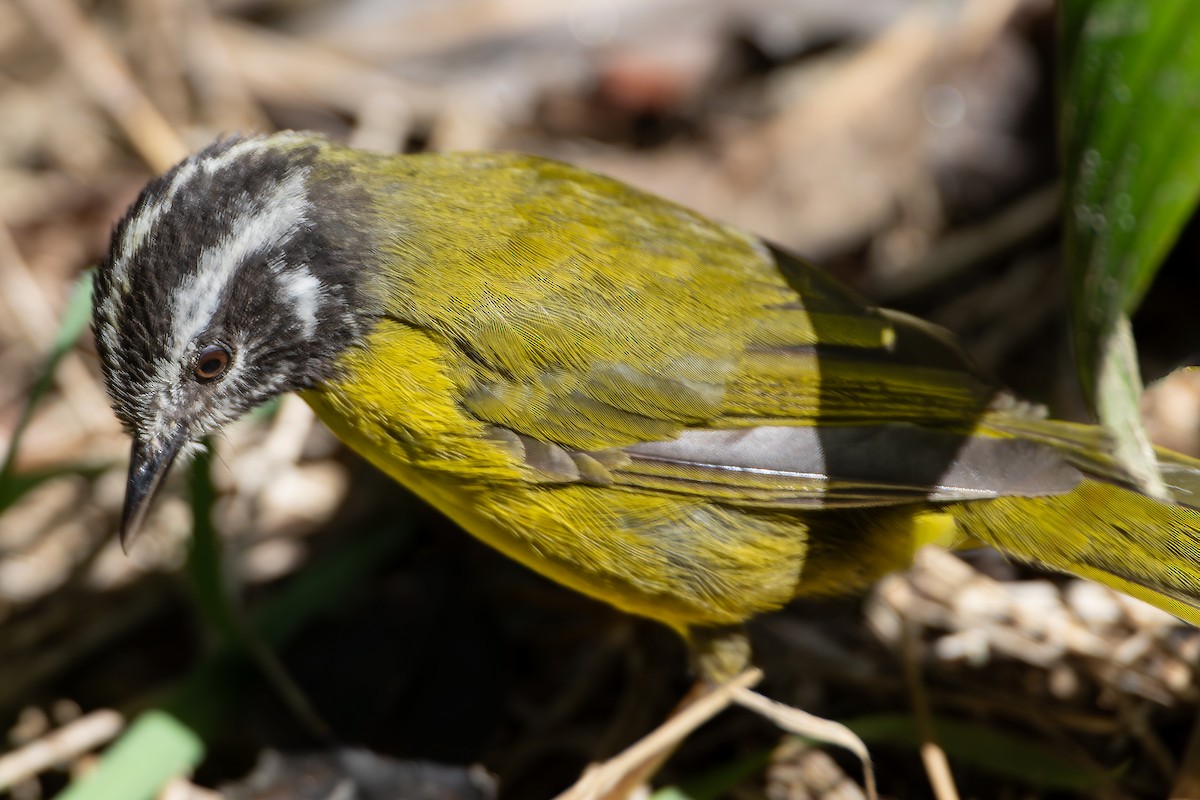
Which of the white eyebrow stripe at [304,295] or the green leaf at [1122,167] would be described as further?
the white eyebrow stripe at [304,295]

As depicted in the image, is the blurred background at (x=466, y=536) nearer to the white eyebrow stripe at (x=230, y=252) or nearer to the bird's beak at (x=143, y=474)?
the bird's beak at (x=143, y=474)

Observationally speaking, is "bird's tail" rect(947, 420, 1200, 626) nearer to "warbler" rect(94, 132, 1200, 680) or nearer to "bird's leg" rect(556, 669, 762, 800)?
"warbler" rect(94, 132, 1200, 680)

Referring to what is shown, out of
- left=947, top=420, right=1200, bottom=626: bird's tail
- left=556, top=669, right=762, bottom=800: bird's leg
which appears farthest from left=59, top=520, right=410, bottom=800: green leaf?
left=947, top=420, right=1200, bottom=626: bird's tail

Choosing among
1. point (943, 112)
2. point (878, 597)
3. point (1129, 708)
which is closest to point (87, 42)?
point (943, 112)

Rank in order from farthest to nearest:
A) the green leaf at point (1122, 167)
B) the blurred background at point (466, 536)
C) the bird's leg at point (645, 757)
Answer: the blurred background at point (466, 536) < the bird's leg at point (645, 757) < the green leaf at point (1122, 167)

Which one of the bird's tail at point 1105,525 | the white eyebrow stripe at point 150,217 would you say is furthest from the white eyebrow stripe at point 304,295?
the bird's tail at point 1105,525

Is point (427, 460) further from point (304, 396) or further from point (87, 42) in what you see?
point (87, 42)

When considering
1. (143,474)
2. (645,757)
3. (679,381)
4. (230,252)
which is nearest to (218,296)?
(230,252)
